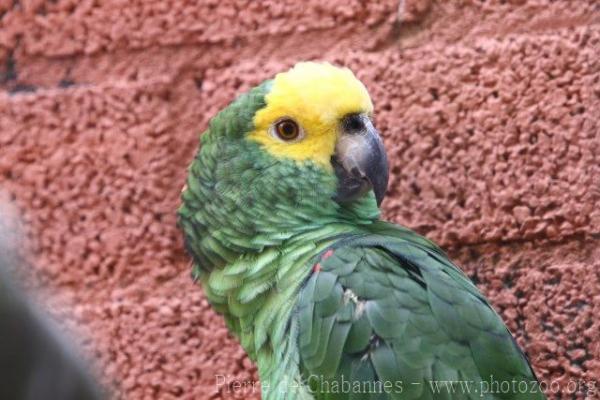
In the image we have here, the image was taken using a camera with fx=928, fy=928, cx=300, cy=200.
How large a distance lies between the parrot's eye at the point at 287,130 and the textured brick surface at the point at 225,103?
18 centimetres

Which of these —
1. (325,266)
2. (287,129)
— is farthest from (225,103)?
(325,266)

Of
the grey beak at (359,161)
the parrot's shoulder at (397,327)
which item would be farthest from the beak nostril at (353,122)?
the parrot's shoulder at (397,327)

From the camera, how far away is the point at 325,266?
1026mm

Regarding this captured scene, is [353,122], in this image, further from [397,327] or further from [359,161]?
[397,327]

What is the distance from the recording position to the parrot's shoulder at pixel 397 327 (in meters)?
0.98

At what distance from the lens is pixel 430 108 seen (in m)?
1.27

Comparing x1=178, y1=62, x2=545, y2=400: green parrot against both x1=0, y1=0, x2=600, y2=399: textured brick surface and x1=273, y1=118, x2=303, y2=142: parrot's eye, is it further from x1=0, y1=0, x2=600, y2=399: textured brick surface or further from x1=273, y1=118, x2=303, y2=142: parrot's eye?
x1=0, y1=0, x2=600, y2=399: textured brick surface

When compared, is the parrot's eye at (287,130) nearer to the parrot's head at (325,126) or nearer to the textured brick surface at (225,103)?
the parrot's head at (325,126)

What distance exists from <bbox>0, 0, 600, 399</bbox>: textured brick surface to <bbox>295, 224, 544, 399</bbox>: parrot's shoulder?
0.67ft

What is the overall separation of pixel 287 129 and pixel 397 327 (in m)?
0.30

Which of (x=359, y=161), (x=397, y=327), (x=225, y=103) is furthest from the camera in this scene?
(x=225, y=103)

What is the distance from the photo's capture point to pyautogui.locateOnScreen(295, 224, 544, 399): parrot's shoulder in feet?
3.20

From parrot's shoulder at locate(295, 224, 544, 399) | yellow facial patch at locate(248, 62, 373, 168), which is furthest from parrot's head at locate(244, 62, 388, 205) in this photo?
parrot's shoulder at locate(295, 224, 544, 399)

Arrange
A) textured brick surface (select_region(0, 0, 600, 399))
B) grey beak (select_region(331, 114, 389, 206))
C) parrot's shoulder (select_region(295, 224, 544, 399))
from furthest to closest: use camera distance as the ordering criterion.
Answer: textured brick surface (select_region(0, 0, 600, 399)) → grey beak (select_region(331, 114, 389, 206)) → parrot's shoulder (select_region(295, 224, 544, 399))
